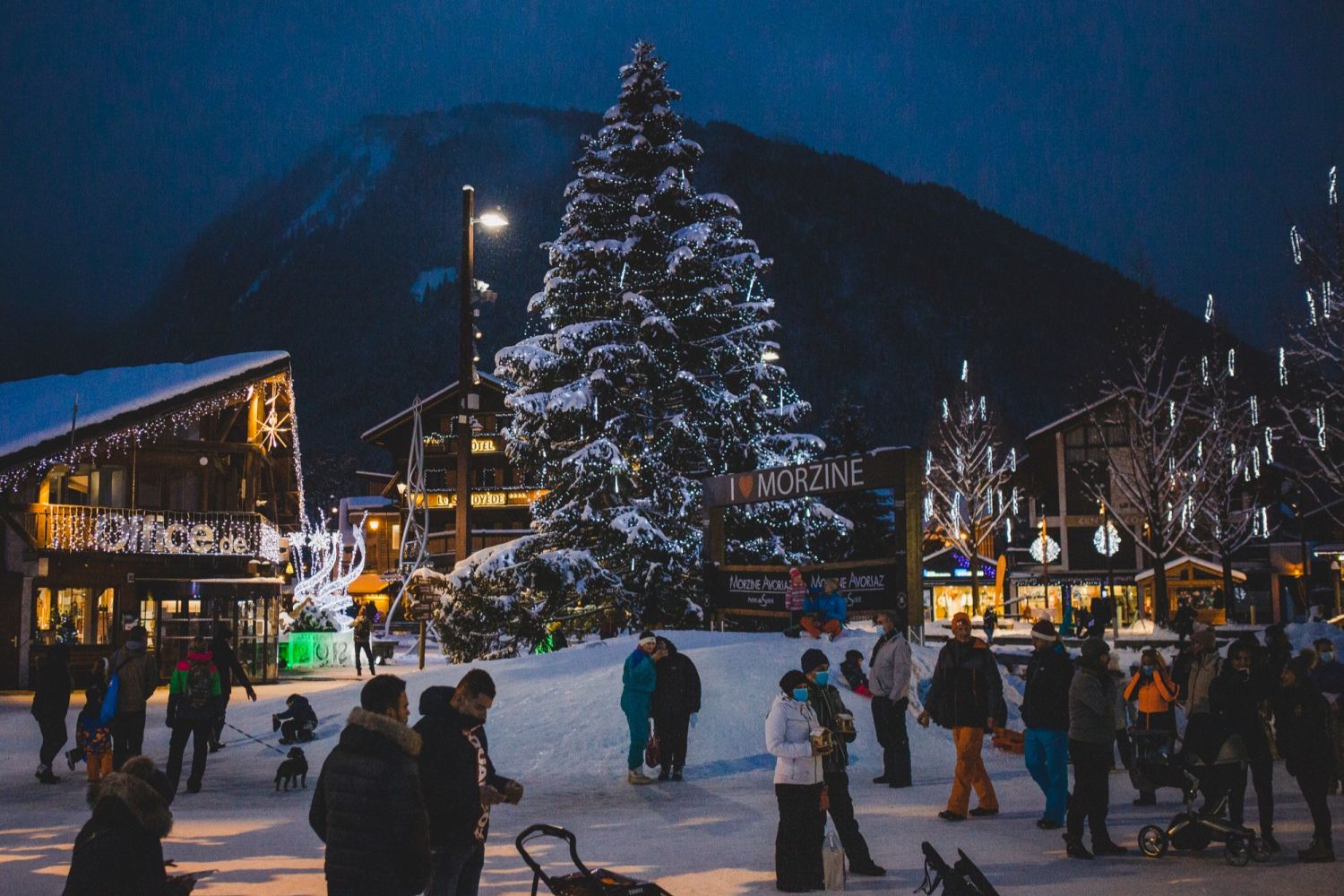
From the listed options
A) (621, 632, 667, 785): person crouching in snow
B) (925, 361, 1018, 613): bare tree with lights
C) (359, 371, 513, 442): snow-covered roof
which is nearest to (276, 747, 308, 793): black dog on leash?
(621, 632, 667, 785): person crouching in snow

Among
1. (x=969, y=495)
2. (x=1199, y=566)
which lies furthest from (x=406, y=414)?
(x=1199, y=566)

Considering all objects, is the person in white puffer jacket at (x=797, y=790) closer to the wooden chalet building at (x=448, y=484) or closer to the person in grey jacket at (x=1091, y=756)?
the person in grey jacket at (x=1091, y=756)

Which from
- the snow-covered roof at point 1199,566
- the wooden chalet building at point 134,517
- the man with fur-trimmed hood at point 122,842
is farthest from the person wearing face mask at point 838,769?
the snow-covered roof at point 1199,566

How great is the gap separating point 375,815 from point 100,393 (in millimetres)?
27107

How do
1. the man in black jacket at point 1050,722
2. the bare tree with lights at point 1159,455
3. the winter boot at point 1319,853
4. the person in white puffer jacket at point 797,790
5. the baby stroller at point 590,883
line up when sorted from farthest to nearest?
the bare tree with lights at point 1159,455 → the man in black jacket at point 1050,722 → the winter boot at point 1319,853 → the person in white puffer jacket at point 797,790 → the baby stroller at point 590,883

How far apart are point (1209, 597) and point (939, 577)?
11.4 m

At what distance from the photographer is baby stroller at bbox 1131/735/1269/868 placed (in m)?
8.98

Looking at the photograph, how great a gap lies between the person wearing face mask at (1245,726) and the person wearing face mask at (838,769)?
3.06 metres

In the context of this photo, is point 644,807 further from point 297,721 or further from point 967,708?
point 297,721

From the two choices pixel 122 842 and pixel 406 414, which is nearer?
pixel 122 842

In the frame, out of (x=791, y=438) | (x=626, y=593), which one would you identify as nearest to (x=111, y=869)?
(x=626, y=593)

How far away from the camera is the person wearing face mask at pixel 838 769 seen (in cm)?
836

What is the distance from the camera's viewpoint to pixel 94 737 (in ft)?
43.7

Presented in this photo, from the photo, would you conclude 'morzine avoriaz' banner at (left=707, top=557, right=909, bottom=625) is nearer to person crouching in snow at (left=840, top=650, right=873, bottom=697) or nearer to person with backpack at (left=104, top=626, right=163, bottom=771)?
person crouching in snow at (left=840, top=650, right=873, bottom=697)
